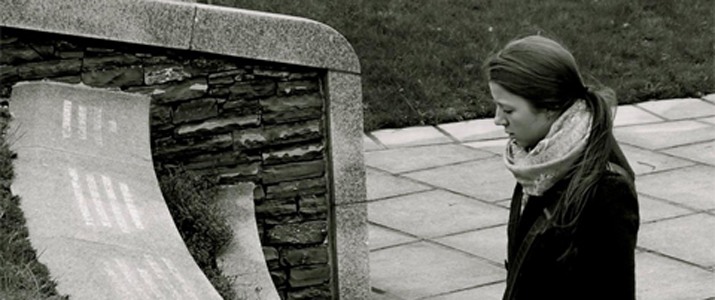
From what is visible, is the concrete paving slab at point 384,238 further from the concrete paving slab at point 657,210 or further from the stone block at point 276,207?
the concrete paving slab at point 657,210

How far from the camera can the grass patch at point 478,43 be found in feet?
31.9

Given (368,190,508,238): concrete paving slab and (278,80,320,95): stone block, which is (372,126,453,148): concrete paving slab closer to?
(368,190,508,238): concrete paving slab

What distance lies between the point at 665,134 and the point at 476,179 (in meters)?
1.88

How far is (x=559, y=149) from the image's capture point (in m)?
3.20

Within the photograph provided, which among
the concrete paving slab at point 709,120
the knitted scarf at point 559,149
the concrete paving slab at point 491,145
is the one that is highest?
the knitted scarf at point 559,149

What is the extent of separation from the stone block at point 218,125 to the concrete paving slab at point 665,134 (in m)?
3.96

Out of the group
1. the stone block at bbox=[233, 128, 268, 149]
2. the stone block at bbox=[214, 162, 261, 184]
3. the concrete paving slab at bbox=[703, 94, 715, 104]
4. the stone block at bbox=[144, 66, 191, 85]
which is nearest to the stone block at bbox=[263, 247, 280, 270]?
the stone block at bbox=[214, 162, 261, 184]

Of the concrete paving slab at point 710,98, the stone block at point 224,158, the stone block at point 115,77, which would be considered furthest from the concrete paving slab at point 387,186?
the concrete paving slab at point 710,98

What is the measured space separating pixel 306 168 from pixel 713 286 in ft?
7.21

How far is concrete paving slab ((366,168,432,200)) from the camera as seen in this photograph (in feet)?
25.9

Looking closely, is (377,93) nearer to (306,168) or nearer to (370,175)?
(370,175)

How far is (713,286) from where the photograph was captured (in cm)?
625

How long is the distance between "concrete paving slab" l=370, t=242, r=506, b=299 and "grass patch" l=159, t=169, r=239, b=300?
1.22m

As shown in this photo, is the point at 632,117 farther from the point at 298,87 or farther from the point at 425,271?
the point at 298,87
